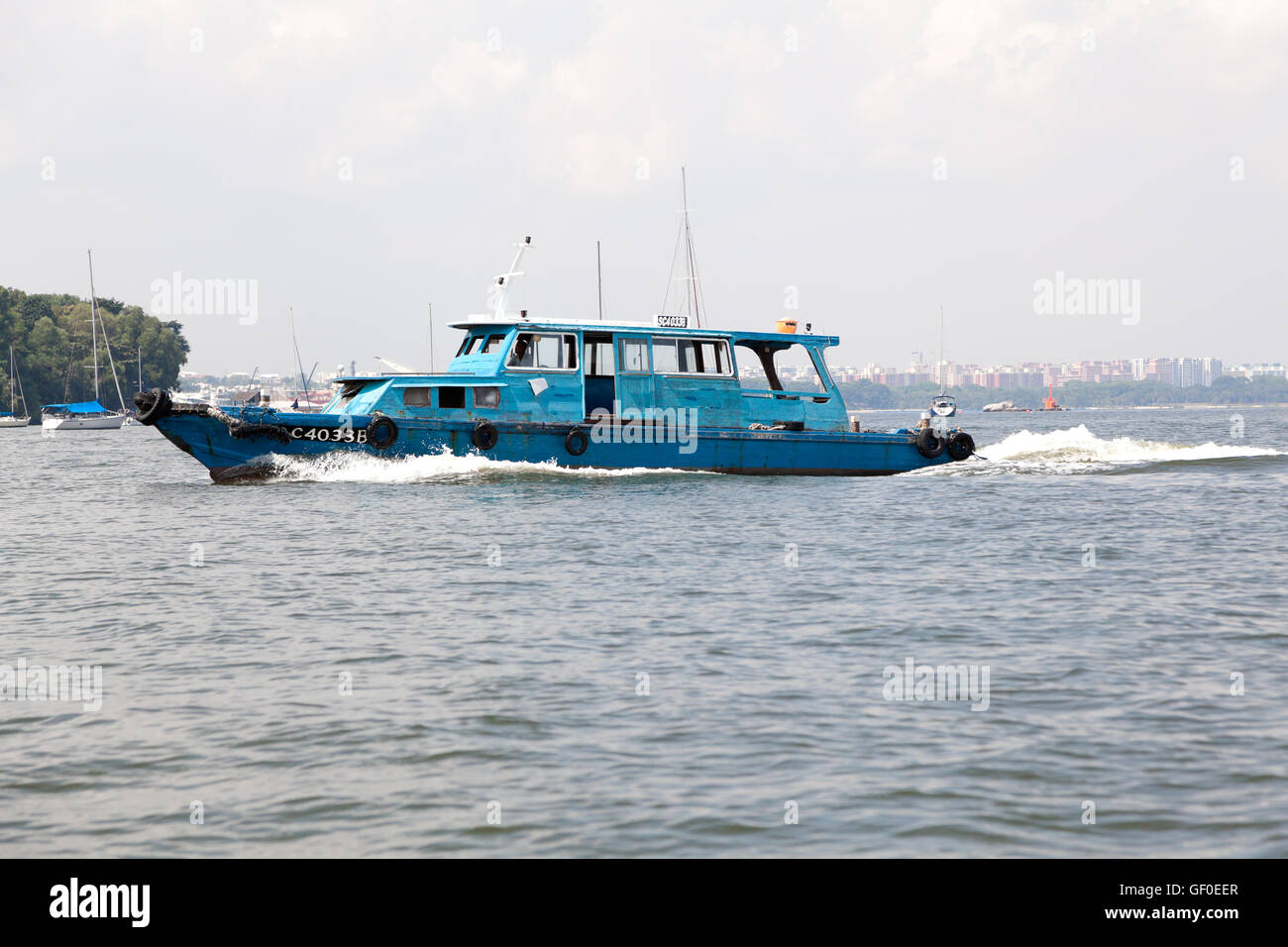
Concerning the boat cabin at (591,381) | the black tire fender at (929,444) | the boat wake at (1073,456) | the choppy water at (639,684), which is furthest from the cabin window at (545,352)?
the boat wake at (1073,456)

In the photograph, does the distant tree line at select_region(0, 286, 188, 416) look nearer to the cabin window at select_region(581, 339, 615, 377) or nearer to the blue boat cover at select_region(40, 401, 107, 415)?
the blue boat cover at select_region(40, 401, 107, 415)

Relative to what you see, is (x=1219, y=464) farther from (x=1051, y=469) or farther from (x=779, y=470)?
(x=779, y=470)

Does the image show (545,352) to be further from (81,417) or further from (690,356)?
(81,417)

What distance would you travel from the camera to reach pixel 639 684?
353 inches

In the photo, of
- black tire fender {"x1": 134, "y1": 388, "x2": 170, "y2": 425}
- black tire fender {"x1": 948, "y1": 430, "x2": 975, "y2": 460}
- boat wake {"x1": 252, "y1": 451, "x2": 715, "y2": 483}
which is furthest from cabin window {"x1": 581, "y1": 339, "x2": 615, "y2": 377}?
black tire fender {"x1": 948, "y1": 430, "x2": 975, "y2": 460}

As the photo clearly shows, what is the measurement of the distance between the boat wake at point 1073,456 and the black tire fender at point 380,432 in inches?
512

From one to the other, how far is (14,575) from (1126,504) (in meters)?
18.7

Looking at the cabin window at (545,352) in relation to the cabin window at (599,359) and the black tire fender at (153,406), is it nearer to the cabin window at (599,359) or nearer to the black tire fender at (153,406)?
the cabin window at (599,359)

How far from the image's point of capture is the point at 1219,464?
32.4 meters

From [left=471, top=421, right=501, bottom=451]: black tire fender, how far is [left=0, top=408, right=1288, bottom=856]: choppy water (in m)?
5.48

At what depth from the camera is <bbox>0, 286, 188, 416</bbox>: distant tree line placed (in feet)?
411

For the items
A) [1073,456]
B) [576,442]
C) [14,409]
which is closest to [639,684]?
[576,442]
